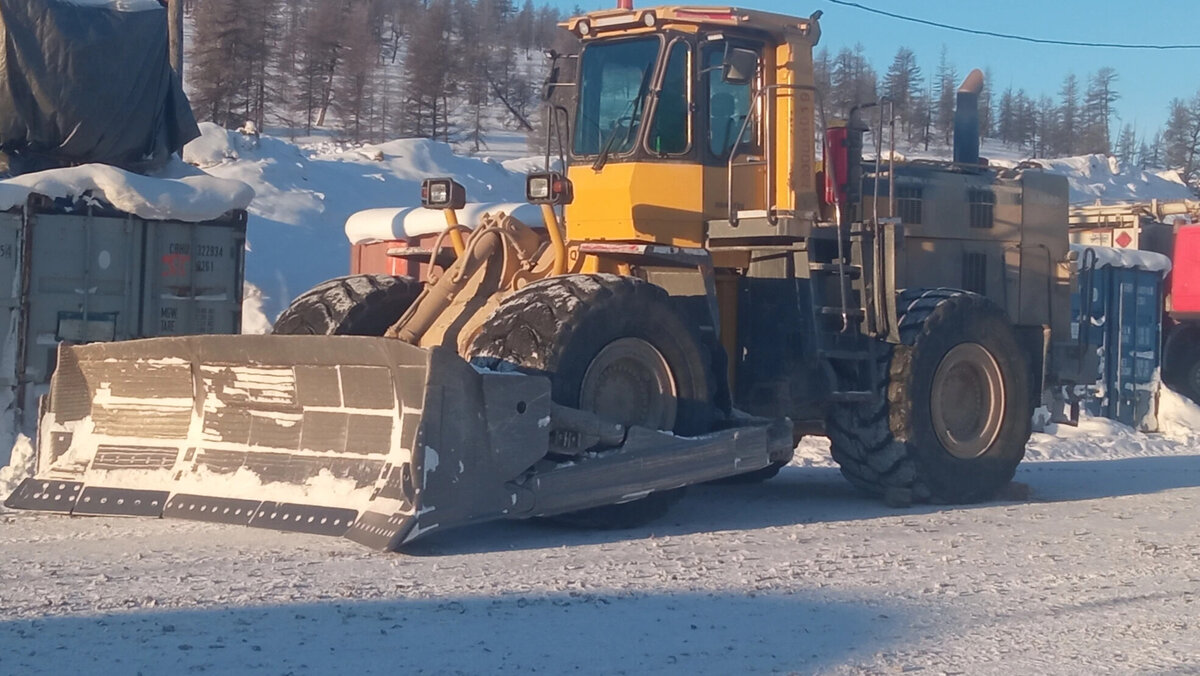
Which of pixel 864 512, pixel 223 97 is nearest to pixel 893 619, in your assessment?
pixel 864 512

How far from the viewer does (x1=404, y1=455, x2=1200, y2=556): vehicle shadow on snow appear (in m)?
7.62

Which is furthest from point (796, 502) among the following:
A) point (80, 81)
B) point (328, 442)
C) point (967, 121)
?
point (80, 81)

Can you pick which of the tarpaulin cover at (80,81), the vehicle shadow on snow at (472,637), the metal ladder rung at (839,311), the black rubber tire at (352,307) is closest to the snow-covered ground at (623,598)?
the vehicle shadow on snow at (472,637)

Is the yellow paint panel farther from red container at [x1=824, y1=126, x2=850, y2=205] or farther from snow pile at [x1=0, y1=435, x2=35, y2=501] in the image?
snow pile at [x1=0, y1=435, x2=35, y2=501]

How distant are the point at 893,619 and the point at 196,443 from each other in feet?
13.8

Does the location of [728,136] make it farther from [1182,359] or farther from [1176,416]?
[1182,359]

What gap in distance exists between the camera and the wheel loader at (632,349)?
7168 millimetres

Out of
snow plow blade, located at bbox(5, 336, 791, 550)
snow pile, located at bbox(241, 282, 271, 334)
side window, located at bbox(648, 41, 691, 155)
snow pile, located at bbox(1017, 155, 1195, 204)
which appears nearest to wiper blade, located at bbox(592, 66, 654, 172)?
side window, located at bbox(648, 41, 691, 155)

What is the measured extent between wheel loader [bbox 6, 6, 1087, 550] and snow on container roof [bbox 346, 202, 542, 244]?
21.7 ft

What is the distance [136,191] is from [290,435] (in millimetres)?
5763

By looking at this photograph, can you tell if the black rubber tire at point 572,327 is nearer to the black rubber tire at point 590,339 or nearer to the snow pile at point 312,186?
the black rubber tire at point 590,339

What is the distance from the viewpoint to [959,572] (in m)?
7.02

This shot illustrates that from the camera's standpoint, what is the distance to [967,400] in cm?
998

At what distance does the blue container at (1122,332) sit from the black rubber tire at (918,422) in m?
9.85
